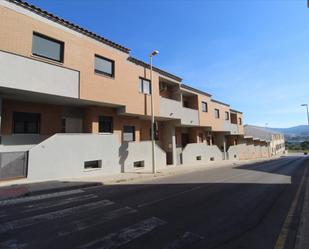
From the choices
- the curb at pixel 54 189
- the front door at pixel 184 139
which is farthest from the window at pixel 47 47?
the front door at pixel 184 139

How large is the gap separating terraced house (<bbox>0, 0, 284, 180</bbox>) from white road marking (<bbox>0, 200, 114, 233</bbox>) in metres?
5.85

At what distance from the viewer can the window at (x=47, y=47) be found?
498 inches

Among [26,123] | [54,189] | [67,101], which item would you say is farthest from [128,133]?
[54,189]

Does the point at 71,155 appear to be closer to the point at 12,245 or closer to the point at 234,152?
the point at 12,245

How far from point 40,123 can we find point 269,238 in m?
14.0

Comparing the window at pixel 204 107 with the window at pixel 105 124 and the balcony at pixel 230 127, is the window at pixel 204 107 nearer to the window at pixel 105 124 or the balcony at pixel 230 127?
the balcony at pixel 230 127

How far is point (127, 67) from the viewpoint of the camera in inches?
722

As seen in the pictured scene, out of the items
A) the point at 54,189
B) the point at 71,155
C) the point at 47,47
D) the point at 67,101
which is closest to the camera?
the point at 54,189

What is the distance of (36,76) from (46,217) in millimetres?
8182

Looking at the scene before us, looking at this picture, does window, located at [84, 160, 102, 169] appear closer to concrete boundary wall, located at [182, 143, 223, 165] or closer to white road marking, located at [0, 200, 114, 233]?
white road marking, located at [0, 200, 114, 233]

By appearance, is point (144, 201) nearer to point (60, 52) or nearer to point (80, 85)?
point (80, 85)

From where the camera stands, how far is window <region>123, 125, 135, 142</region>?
19594 mm

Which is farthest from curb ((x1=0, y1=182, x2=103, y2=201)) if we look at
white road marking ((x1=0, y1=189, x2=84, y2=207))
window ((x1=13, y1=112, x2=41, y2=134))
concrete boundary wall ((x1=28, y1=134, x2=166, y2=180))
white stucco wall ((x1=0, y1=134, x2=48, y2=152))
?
window ((x1=13, y1=112, x2=41, y2=134))

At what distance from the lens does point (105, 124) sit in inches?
701
